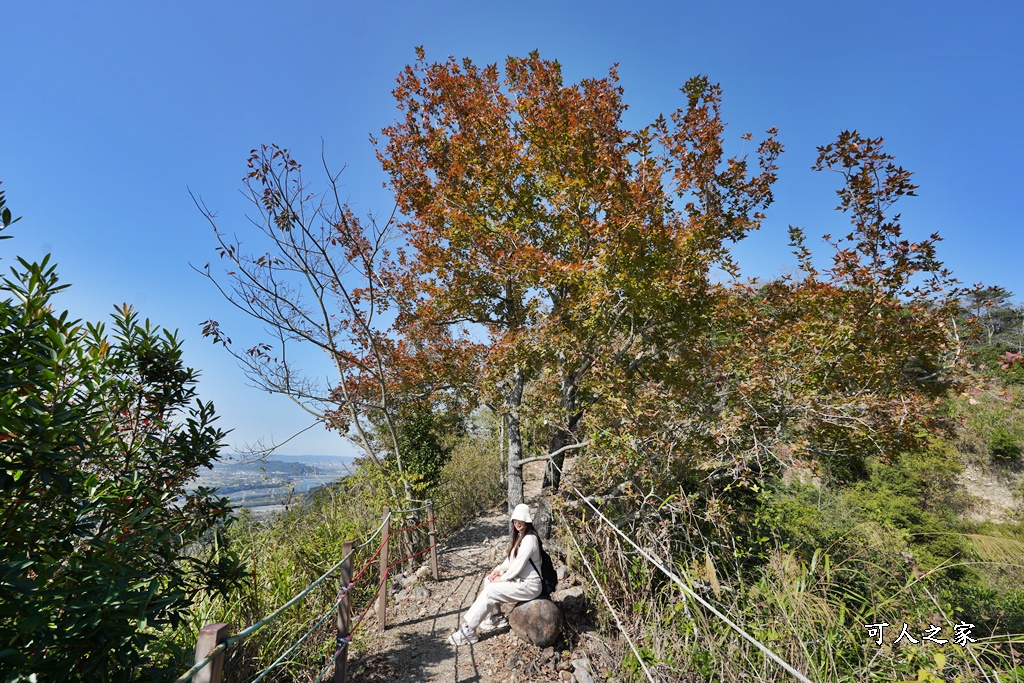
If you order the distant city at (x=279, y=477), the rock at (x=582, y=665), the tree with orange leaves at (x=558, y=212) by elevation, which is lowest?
the rock at (x=582, y=665)

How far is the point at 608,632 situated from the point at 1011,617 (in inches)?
334

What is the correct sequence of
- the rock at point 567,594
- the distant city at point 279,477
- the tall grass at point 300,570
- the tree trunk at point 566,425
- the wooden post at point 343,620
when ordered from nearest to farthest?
the wooden post at point 343,620
the tall grass at point 300,570
the rock at point 567,594
the distant city at point 279,477
the tree trunk at point 566,425

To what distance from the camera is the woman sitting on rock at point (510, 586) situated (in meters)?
4.21

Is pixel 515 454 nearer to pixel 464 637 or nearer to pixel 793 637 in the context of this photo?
pixel 464 637

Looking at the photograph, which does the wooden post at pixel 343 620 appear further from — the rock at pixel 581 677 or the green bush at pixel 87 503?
the rock at pixel 581 677

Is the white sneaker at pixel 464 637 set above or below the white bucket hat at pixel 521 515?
below

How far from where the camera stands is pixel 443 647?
14.8ft

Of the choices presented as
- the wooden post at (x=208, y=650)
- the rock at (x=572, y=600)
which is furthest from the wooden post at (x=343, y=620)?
the rock at (x=572, y=600)

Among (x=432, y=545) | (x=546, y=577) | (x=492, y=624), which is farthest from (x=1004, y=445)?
(x=492, y=624)

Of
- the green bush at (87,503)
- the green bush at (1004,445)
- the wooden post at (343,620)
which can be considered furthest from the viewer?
the green bush at (1004,445)

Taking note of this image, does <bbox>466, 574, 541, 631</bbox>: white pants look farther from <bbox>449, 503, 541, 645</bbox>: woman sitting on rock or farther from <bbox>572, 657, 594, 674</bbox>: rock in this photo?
<bbox>572, 657, 594, 674</bbox>: rock

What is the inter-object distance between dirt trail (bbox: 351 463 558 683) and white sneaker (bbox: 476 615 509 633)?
5cm

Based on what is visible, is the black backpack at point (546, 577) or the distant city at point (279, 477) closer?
the black backpack at point (546, 577)

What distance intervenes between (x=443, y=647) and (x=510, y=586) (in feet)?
3.61
